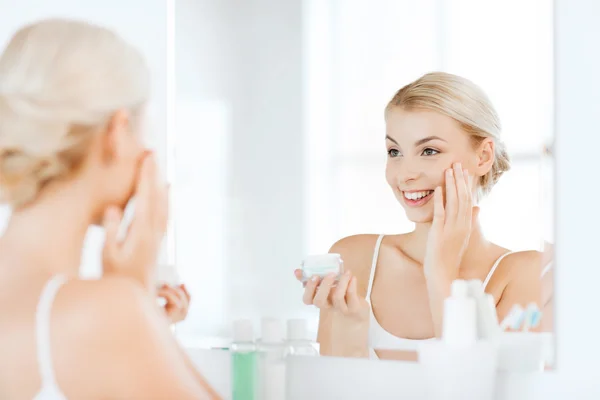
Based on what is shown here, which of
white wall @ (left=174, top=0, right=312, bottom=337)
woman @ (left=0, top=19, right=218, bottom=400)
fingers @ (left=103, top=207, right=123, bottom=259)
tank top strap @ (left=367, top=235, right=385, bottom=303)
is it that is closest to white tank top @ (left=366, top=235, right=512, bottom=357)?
tank top strap @ (left=367, top=235, right=385, bottom=303)

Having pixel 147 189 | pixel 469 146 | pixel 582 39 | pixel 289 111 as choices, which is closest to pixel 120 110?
pixel 147 189

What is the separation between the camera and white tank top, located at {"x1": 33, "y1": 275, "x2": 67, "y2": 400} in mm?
886

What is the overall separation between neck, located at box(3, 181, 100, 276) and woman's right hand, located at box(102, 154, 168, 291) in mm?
37

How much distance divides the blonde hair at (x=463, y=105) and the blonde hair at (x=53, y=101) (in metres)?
0.38

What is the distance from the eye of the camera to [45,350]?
891 millimetres

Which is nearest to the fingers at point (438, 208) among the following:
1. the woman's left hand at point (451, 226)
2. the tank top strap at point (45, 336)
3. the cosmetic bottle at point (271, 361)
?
the woman's left hand at point (451, 226)

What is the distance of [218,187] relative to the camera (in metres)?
1.09

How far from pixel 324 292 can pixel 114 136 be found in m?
0.35

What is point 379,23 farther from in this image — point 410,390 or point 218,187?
point 410,390

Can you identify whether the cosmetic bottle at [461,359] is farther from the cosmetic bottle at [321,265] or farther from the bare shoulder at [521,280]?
the cosmetic bottle at [321,265]

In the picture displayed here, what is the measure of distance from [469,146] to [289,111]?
0.26 metres

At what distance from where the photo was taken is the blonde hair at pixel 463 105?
2.83 ft

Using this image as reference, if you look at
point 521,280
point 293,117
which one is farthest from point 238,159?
point 521,280

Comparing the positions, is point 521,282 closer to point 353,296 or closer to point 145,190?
point 353,296
